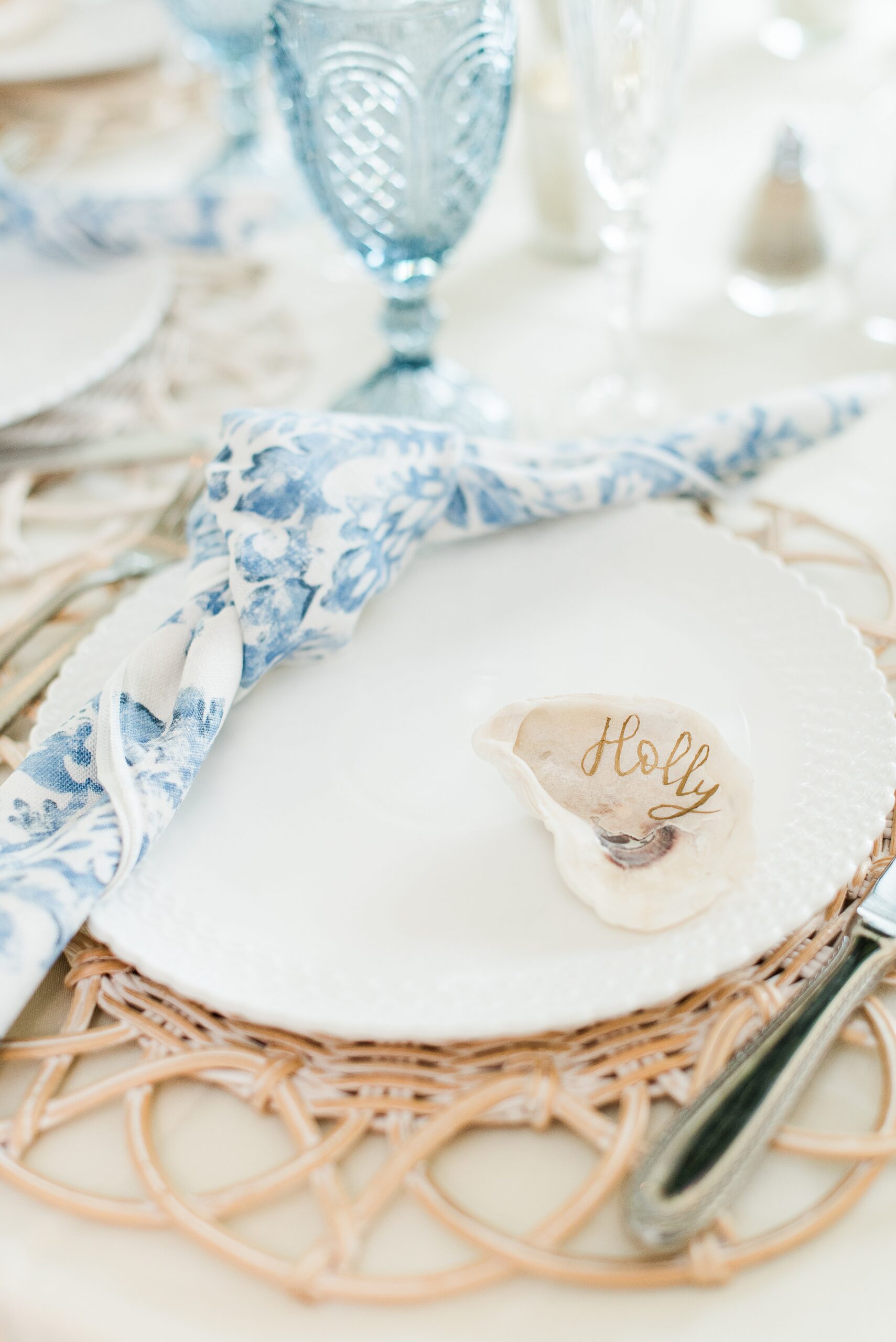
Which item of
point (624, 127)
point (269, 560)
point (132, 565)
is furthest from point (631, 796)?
point (624, 127)

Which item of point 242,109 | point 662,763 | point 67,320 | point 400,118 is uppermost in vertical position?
point 242,109

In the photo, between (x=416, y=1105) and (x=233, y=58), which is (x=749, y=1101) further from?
(x=233, y=58)

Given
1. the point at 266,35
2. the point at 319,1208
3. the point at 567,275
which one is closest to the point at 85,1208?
the point at 319,1208

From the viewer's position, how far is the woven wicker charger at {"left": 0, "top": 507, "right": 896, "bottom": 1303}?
256 mm

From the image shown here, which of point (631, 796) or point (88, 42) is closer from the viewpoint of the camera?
point (631, 796)

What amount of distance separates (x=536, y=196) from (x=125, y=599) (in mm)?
449

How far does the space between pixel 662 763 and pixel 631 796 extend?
0.01 m

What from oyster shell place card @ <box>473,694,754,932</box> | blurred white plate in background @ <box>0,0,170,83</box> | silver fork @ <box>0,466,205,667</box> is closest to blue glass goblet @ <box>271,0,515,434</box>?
silver fork @ <box>0,466,205,667</box>

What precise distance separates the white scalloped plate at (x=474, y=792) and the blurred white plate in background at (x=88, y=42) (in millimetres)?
665

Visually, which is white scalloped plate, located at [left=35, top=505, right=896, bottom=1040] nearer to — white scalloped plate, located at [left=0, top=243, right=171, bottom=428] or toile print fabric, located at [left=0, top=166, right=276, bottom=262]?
white scalloped plate, located at [left=0, top=243, right=171, bottom=428]

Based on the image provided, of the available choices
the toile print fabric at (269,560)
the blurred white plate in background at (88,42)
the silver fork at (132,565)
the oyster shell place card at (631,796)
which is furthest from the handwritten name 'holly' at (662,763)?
the blurred white plate in background at (88,42)

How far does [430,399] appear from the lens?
0.59 meters

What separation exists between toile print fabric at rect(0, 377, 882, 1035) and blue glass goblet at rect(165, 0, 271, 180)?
454 millimetres

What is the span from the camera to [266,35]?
50 centimetres
